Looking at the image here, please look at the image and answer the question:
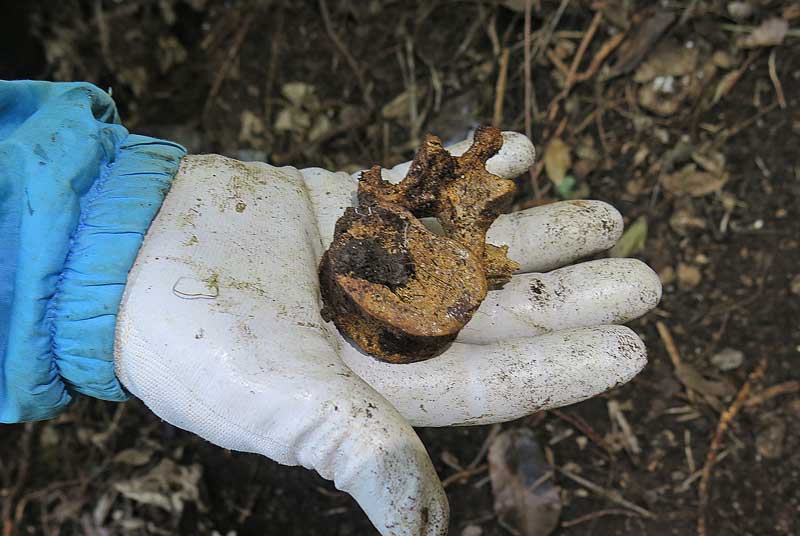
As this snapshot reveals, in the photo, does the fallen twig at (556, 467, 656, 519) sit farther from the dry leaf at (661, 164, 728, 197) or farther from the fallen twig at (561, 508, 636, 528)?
the dry leaf at (661, 164, 728, 197)

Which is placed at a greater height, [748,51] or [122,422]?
[748,51]

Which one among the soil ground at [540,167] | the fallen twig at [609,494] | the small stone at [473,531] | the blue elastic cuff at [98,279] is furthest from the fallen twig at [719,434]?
the blue elastic cuff at [98,279]

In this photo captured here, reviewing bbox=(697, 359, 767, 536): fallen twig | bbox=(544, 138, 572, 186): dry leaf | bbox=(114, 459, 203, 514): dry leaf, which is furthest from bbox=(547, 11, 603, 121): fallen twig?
bbox=(114, 459, 203, 514): dry leaf

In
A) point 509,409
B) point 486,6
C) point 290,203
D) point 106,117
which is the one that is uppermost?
point 486,6

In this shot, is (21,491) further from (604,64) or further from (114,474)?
(604,64)

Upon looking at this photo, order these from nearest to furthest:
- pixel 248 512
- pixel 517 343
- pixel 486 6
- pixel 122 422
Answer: pixel 517 343, pixel 248 512, pixel 122 422, pixel 486 6

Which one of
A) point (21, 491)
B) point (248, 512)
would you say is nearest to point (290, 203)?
point (248, 512)
